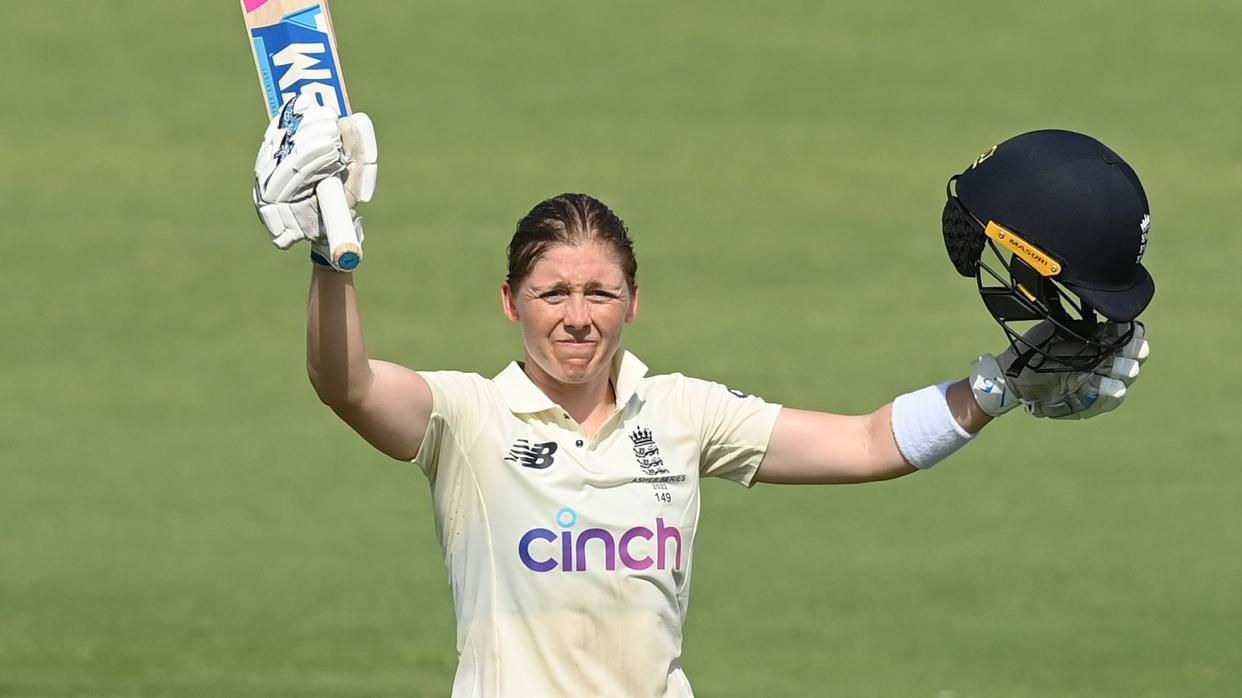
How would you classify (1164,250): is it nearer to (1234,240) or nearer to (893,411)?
(1234,240)

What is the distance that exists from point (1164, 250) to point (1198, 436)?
4.39m

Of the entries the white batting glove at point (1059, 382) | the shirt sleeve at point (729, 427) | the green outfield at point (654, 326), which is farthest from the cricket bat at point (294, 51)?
the green outfield at point (654, 326)

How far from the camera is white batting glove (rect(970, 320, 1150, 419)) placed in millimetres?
5266

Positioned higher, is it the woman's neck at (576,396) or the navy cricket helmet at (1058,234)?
the navy cricket helmet at (1058,234)

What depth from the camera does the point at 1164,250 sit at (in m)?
18.4

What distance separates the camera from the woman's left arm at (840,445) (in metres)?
5.48

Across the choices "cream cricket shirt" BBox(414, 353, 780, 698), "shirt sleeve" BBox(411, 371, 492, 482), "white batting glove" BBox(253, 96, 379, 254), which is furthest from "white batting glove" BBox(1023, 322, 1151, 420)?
"white batting glove" BBox(253, 96, 379, 254)

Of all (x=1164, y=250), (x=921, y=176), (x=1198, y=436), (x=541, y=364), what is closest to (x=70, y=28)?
(x=921, y=176)

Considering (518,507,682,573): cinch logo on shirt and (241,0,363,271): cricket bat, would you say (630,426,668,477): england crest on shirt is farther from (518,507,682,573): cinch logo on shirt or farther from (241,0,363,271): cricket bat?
(241,0,363,271): cricket bat

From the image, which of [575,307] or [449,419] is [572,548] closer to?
[449,419]

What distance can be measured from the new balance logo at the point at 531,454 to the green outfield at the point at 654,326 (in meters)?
4.95

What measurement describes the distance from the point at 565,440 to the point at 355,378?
559 mm

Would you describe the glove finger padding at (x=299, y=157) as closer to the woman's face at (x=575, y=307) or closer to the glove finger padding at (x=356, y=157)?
the glove finger padding at (x=356, y=157)

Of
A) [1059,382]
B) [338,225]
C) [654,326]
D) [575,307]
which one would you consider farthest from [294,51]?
[654,326]
